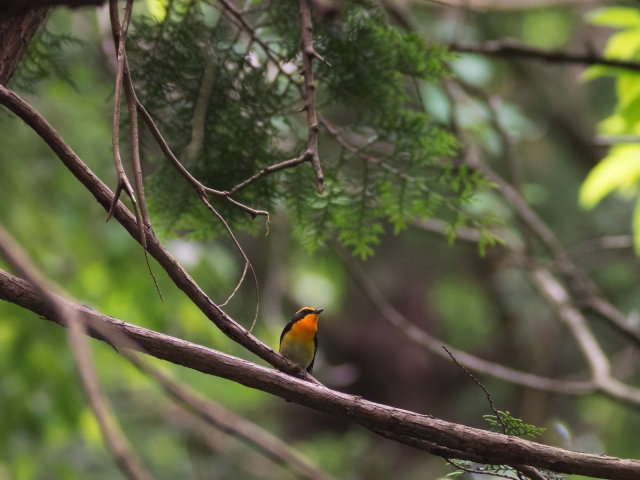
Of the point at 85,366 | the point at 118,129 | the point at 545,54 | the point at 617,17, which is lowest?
the point at 85,366

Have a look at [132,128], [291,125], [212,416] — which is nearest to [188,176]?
[132,128]

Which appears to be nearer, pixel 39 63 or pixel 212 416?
pixel 212 416

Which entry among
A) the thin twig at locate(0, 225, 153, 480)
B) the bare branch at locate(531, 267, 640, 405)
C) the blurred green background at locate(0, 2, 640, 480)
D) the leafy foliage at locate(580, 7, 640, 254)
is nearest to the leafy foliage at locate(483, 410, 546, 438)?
the thin twig at locate(0, 225, 153, 480)

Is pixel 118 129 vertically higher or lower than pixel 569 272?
lower

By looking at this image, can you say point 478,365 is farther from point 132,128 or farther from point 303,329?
point 132,128

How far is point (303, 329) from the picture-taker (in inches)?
170

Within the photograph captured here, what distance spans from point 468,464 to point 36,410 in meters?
3.68

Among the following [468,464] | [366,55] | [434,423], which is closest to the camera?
[434,423]

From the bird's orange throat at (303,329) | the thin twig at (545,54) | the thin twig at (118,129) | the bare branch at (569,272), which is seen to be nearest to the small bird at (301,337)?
the bird's orange throat at (303,329)

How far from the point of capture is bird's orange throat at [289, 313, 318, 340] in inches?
169

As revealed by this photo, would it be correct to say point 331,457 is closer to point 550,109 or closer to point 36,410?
point 36,410

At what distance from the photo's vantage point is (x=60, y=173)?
197 inches

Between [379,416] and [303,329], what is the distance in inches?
102

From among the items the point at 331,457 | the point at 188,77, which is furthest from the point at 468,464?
the point at 331,457
